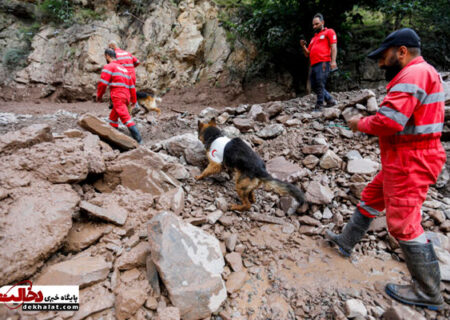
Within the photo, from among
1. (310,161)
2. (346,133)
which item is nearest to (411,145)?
(310,161)

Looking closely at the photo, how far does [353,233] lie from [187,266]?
1890mm

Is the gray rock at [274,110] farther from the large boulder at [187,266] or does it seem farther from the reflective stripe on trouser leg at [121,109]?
the large boulder at [187,266]

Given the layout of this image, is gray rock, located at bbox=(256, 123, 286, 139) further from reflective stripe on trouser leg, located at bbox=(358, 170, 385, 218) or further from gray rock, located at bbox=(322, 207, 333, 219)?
reflective stripe on trouser leg, located at bbox=(358, 170, 385, 218)

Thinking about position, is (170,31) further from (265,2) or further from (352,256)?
(352,256)

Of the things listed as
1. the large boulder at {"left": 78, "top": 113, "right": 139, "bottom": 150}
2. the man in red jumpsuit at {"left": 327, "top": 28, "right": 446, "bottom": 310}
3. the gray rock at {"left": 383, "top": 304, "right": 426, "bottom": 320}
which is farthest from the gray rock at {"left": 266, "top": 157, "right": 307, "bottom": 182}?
the large boulder at {"left": 78, "top": 113, "right": 139, "bottom": 150}

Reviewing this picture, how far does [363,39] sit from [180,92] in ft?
28.9

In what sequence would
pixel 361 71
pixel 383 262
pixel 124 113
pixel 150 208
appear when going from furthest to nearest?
1. pixel 361 71
2. pixel 124 113
3. pixel 150 208
4. pixel 383 262

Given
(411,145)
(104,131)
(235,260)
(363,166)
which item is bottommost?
(235,260)

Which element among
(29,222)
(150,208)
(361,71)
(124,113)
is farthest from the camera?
(361,71)

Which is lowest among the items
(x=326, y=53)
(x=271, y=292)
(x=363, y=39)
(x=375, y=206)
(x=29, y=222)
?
(x=271, y=292)

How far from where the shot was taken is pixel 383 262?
2.50 metres

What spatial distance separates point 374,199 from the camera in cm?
232

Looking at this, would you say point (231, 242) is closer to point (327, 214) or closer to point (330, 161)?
point (327, 214)

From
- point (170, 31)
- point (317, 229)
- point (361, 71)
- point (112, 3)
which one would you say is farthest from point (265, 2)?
point (317, 229)
